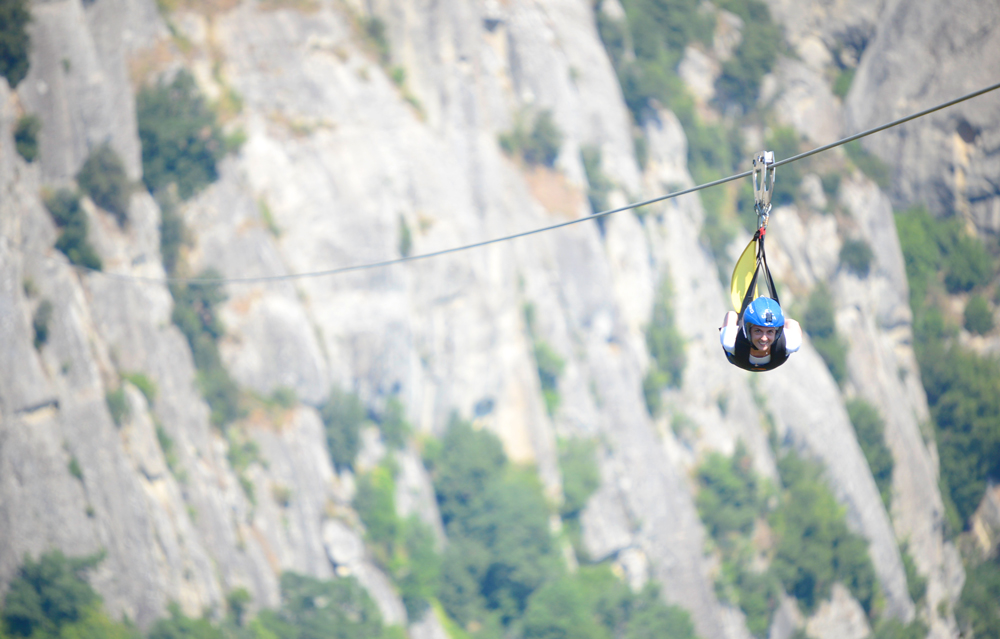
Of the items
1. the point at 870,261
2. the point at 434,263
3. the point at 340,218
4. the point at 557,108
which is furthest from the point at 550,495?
the point at 870,261

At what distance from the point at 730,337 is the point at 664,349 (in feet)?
132

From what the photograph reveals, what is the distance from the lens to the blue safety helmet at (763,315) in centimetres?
1027

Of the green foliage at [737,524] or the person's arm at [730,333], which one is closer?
the person's arm at [730,333]

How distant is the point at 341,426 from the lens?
3788 cm

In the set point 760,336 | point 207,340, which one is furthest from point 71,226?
point 760,336

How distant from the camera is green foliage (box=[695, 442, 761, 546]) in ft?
159

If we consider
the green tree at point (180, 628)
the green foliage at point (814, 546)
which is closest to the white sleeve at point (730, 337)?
the green tree at point (180, 628)

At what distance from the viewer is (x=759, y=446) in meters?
51.4

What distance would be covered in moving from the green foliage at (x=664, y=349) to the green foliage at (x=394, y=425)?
53.2 feet

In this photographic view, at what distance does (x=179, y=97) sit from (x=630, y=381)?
94.5 feet

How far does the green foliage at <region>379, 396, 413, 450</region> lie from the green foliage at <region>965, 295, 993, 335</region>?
42347mm

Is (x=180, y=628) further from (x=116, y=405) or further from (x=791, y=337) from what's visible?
(x=791, y=337)

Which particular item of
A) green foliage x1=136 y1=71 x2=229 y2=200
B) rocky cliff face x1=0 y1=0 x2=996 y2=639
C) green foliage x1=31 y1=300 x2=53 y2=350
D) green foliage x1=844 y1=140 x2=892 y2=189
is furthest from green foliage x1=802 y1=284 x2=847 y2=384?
green foliage x1=31 y1=300 x2=53 y2=350

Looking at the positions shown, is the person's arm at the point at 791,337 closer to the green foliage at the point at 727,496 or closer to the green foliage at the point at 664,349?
the green foliage at the point at 664,349
